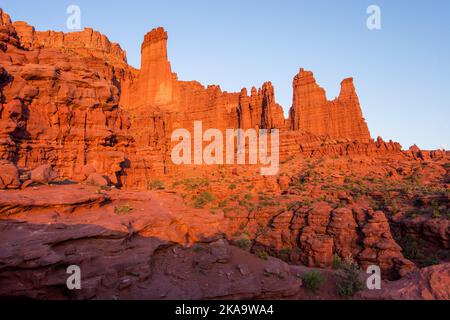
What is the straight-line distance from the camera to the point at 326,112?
67.1 m

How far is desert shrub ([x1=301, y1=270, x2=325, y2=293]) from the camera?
1208cm

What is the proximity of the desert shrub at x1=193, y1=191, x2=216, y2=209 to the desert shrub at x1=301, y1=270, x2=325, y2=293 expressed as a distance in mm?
22412

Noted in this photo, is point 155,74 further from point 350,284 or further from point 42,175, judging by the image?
point 350,284

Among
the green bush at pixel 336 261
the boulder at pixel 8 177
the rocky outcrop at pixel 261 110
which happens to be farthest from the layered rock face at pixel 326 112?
the boulder at pixel 8 177

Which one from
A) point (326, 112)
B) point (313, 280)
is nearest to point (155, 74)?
point (326, 112)

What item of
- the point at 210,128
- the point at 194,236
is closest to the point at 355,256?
the point at 194,236

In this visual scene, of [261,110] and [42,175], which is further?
[261,110]

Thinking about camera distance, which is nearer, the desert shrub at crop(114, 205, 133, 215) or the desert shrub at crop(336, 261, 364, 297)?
the desert shrub at crop(114, 205, 133, 215)

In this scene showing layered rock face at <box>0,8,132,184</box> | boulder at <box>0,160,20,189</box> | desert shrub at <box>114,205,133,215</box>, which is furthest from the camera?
layered rock face at <box>0,8,132,184</box>

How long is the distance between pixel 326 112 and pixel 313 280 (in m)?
60.3

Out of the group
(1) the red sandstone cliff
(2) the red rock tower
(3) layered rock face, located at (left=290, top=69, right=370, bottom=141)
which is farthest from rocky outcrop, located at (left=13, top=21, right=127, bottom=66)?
(3) layered rock face, located at (left=290, top=69, right=370, bottom=141)

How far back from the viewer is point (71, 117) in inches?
656

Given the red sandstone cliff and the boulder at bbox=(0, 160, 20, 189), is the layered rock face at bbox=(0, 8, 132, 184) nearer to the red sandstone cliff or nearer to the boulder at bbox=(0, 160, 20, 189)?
the red sandstone cliff
